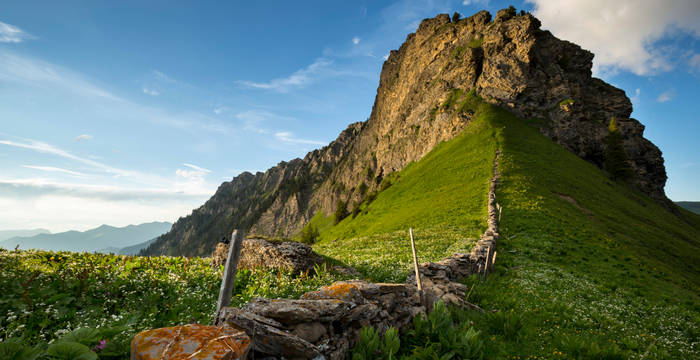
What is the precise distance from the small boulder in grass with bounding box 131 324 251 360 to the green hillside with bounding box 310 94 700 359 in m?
6.88

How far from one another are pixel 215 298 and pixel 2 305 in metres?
4.81

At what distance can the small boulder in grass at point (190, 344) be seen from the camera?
3932 millimetres

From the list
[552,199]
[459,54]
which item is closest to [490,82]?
[459,54]

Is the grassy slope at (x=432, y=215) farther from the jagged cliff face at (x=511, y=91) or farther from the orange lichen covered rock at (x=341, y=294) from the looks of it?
the jagged cliff face at (x=511, y=91)

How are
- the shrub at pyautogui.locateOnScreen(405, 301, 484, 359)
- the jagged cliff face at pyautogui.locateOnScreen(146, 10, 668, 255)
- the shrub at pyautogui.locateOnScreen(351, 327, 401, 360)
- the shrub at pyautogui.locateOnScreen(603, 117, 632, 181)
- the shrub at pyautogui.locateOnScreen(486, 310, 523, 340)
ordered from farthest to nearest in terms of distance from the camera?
1. the jagged cliff face at pyautogui.locateOnScreen(146, 10, 668, 255)
2. the shrub at pyautogui.locateOnScreen(603, 117, 632, 181)
3. the shrub at pyautogui.locateOnScreen(486, 310, 523, 340)
4. the shrub at pyautogui.locateOnScreen(405, 301, 484, 359)
5. the shrub at pyautogui.locateOnScreen(351, 327, 401, 360)

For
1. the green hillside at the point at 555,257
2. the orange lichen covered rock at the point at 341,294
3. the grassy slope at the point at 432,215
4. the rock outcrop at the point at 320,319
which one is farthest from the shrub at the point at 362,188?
the orange lichen covered rock at the point at 341,294

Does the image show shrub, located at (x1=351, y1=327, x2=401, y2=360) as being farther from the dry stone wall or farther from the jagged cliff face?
the jagged cliff face

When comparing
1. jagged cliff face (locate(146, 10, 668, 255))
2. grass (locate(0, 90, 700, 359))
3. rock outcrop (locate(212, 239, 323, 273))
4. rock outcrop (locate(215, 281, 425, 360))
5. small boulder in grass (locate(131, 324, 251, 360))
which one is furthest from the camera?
jagged cliff face (locate(146, 10, 668, 255))

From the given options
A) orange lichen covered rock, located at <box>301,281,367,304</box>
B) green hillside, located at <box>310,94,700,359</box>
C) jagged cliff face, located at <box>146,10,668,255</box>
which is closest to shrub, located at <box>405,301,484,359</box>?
green hillside, located at <box>310,94,700,359</box>

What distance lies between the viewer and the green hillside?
30.7ft

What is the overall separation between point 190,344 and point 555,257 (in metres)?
23.8

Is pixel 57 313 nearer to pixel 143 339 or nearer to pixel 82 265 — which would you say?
pixel 143 339

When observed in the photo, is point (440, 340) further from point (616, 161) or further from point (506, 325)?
point (616, 161)

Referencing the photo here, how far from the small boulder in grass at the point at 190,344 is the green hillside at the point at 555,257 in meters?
6.88
